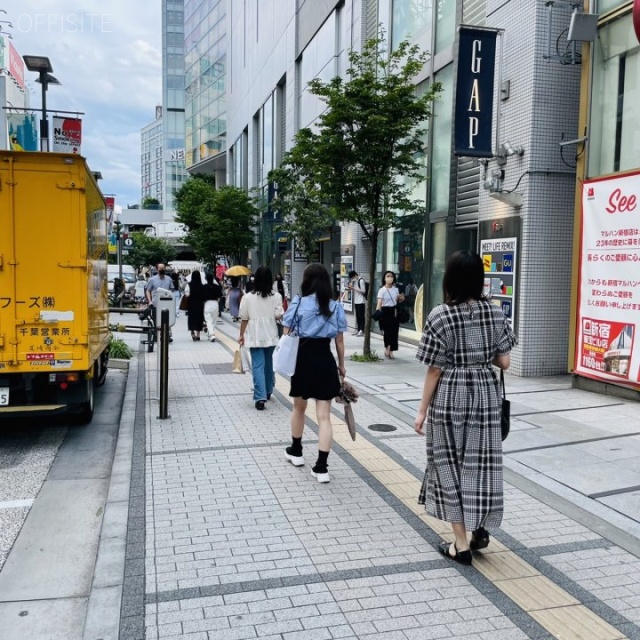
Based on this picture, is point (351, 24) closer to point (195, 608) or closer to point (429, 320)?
point (429, 320)

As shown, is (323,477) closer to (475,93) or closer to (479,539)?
(479,539)

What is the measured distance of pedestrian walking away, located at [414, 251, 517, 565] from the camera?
3605 mm

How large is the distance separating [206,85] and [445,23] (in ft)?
156

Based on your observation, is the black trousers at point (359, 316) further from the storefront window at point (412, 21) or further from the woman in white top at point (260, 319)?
the woman in white top at point (260, 319)

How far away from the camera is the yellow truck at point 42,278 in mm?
6172

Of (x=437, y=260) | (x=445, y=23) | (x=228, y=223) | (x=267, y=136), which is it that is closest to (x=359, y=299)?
(x=437, y=260)

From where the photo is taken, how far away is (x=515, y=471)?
5.56 meters

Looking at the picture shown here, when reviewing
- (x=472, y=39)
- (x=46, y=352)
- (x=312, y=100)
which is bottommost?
(x=46, y=352)

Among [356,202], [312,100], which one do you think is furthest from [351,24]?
[356,202]

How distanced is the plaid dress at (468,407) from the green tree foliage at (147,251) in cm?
6763

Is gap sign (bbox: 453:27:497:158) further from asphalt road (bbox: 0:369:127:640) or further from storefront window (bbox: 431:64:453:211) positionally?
asphalt road (bbox: 0:369:127:640)

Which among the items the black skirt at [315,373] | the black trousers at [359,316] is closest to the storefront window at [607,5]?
the black skirt at [315,373]

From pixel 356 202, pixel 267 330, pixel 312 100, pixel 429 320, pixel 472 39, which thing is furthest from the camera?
pixel 312 100

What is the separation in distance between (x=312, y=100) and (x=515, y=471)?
834 inches
